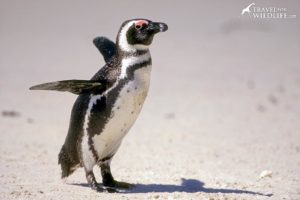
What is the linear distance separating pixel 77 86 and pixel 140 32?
59 centimetres

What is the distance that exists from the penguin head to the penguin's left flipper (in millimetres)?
343

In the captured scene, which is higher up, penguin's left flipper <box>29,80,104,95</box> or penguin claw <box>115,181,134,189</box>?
penguin's left flipper <box>29,80,104,95</box>

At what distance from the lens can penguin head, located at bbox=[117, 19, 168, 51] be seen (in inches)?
178

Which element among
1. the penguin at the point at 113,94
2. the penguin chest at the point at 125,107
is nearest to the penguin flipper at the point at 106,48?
the penguin at the point at 113,94

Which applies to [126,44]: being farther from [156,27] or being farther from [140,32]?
[156,27]

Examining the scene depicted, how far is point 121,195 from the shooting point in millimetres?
4562

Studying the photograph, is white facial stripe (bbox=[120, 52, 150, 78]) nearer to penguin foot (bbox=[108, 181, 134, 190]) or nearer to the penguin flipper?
the penguin flipper

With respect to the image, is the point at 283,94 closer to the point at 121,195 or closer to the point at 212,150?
the point at 212,150

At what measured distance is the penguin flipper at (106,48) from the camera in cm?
512

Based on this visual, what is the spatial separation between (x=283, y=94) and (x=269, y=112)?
1.50 meters

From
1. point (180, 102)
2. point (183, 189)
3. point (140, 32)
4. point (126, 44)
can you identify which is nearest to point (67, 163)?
point (183, 189)

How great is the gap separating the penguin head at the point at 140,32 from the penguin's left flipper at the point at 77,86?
343mm

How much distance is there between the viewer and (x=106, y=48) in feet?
17.0

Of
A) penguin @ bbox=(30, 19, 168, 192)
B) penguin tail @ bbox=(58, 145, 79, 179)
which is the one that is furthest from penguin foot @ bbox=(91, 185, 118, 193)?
penguin tail @ bbox=(58, 145, 79, 179)
